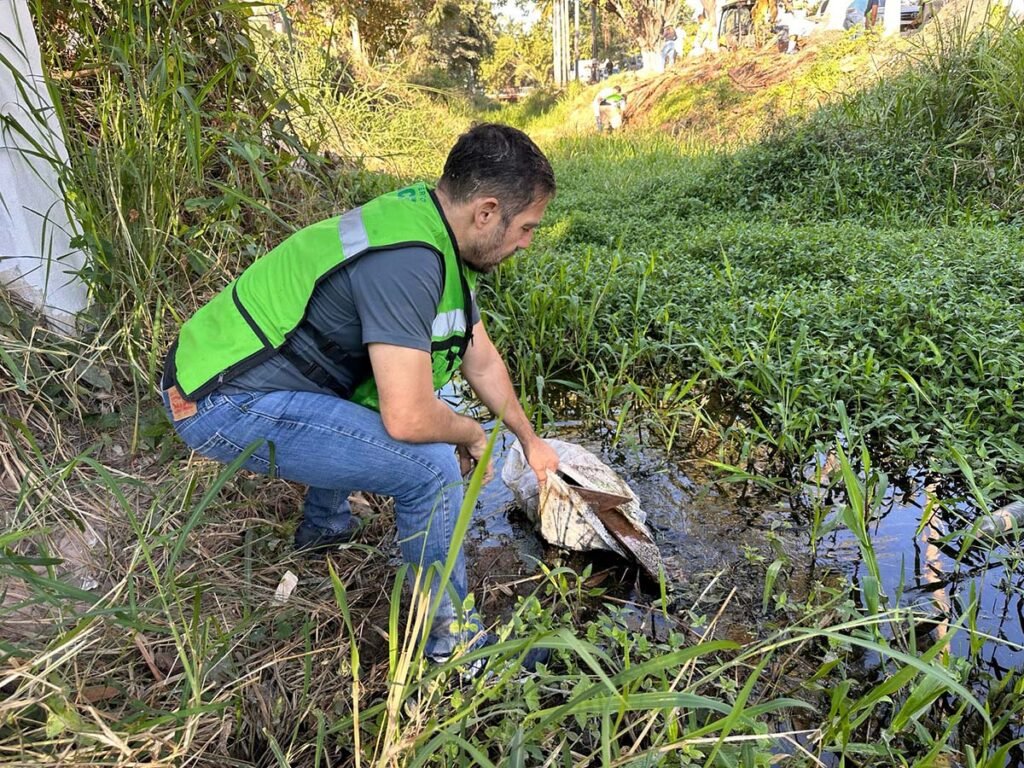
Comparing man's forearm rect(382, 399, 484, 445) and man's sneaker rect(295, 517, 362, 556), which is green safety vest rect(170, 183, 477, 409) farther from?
man's sneaker rect(295, 517, 362, 556)

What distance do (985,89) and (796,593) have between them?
5559mm

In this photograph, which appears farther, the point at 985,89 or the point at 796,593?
the point at 985,89

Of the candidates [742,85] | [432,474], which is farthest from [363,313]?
[742,85]

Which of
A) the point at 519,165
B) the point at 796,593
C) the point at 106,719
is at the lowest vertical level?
the point at 796,593

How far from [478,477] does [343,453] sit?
2.67 feet

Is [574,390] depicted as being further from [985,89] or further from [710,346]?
[985,89]

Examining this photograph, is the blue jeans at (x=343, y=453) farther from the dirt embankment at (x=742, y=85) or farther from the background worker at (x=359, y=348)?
the dirt embankment at (x=742, y=85)

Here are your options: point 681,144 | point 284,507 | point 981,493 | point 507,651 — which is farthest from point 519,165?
point 681,144

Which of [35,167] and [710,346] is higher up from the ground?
[35,167]

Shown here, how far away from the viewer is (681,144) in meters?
11.0

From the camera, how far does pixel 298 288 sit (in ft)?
5.58

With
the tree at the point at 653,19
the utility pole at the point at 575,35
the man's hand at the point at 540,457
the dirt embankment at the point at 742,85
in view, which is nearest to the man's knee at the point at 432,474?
the man's hand at the point at 540,457

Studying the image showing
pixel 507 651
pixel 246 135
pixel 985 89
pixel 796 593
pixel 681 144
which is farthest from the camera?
pixel 681 144

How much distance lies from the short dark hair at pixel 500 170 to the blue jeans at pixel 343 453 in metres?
0.66
